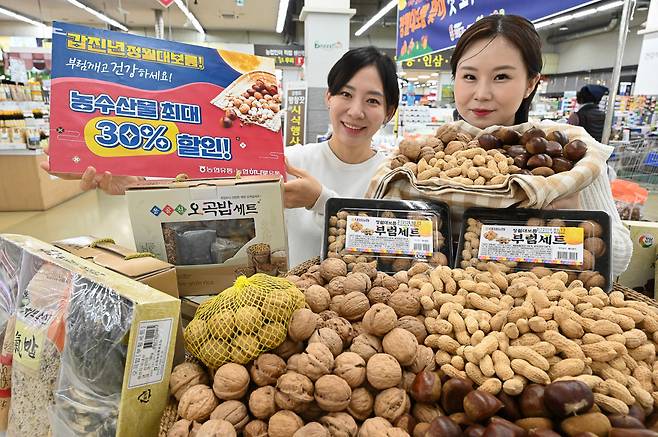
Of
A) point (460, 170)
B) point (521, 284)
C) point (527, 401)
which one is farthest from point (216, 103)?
point (527, 401)

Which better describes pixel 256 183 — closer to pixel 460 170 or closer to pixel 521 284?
pixel 460 170

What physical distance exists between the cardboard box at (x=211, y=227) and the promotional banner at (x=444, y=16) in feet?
7.70

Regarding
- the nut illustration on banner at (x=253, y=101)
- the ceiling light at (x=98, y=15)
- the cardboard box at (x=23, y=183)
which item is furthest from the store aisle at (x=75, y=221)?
the ceiling light at (x=98, y=15)

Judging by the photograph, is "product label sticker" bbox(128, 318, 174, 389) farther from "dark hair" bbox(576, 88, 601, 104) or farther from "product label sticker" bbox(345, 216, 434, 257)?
"dark hair" bbox(576, 88, 601, 104)

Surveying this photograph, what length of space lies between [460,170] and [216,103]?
3.10 ft

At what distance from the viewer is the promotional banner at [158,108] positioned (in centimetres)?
148

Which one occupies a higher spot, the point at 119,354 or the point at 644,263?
the point at 119,354

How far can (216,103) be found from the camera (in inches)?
63.9

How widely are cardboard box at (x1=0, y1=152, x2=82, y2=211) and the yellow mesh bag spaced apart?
667 cm

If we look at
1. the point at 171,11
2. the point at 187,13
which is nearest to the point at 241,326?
the point at 187,13

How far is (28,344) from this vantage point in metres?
0.98

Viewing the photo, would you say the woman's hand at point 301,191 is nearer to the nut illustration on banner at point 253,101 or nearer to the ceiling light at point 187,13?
the nut illustration on banner at point 253,101

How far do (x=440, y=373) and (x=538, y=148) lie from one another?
0.87 meters

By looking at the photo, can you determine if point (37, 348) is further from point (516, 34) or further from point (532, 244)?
point (516, 34)
